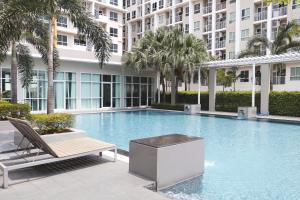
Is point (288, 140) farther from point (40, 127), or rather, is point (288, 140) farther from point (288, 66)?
point (288, 66)

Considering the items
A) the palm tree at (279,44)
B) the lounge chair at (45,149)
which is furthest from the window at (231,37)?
the lounge chair at (45,149)

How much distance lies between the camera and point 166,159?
17.3 ft

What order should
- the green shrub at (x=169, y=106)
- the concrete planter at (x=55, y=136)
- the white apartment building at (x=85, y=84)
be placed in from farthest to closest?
the green shrub at (x=169, y=106) < the white apartment building at (x=85, y=84) < the concrete planter at (x=55, y=136)

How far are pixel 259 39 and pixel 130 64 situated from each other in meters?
12.4

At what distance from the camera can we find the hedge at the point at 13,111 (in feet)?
34.0

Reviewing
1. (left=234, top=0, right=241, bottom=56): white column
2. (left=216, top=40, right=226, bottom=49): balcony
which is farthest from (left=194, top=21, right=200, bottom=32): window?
(left=234, top=0, right=241, bottom=56): white column

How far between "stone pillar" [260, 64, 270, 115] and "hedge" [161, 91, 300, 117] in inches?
32.7

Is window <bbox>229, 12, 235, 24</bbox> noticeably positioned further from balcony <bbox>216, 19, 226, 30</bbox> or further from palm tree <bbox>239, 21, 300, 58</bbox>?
palm tree <bbox>239, 21, 300, 58</bbox>

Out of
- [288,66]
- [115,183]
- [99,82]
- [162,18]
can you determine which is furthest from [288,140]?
[162,18]

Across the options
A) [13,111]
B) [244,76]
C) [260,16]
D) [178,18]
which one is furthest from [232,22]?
[13,111]

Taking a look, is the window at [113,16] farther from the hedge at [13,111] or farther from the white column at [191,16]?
the hedge at [13,111]

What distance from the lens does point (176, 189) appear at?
537 centimetres

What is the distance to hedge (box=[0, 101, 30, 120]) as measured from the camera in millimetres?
10359

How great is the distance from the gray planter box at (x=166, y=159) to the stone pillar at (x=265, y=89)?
1658 centimetres
